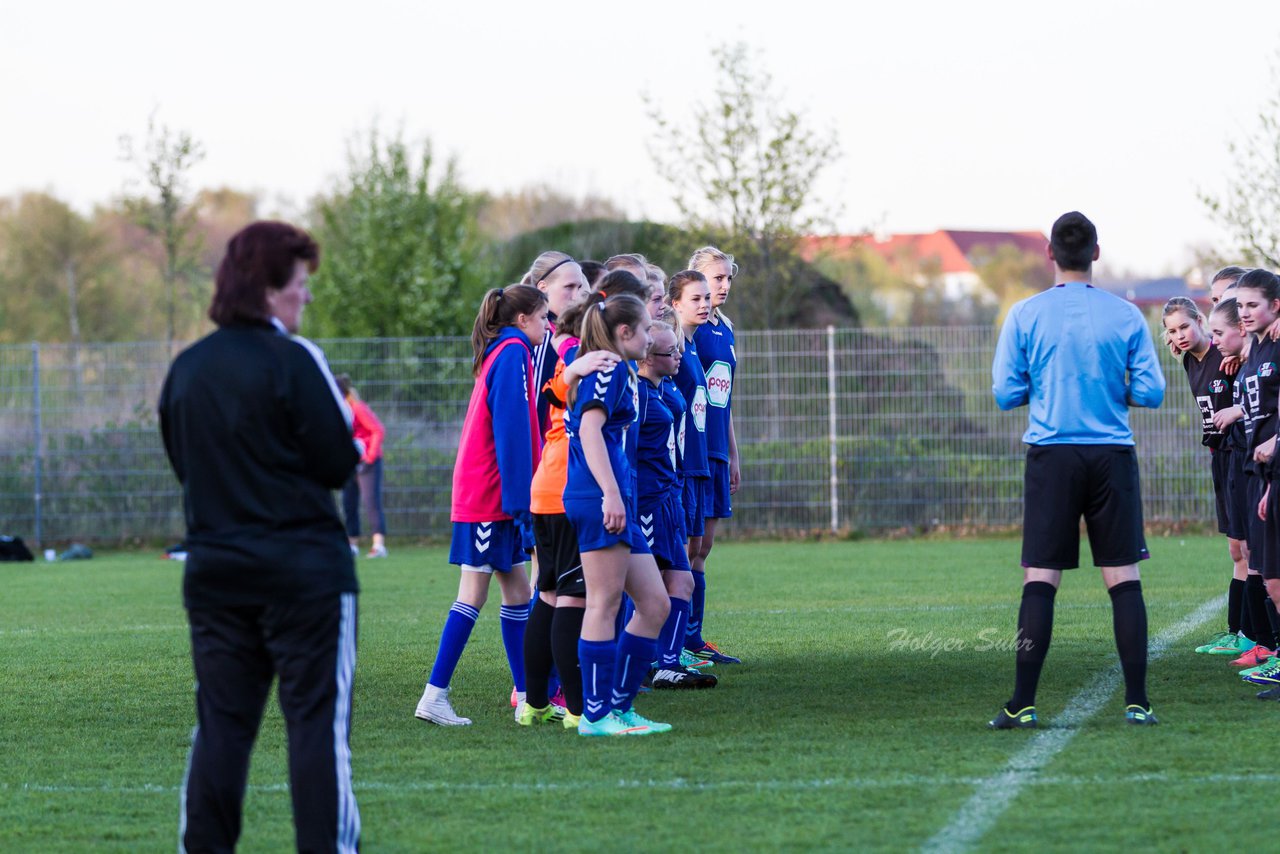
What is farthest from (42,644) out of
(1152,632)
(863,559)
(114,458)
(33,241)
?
(33,241)

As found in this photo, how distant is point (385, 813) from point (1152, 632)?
5789 mm

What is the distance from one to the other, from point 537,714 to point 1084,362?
2.74 meters

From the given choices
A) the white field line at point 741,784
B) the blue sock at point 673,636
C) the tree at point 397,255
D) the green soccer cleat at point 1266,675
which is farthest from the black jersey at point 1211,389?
the tree at point 397,255

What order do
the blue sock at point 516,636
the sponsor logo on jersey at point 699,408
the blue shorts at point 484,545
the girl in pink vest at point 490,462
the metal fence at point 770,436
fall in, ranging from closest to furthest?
1. the girl in pink vest at point 490,462
2. the blue shorts at point 484,545
3. the blue sock at point 516,636
4. the sponsor logo on jersey at point 699,408
5. the metal fence at point 770,436

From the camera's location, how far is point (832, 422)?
18.2 metres

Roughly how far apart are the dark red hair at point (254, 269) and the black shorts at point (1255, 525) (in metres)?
4.90

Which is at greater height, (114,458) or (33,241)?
(33,241)

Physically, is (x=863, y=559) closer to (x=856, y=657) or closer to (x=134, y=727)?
(x=856, y=657)

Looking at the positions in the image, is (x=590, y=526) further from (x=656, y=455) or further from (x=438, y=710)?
(x=438, y=710)

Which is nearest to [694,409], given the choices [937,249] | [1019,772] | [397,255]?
[1019,772]

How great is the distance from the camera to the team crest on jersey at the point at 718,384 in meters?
8.28

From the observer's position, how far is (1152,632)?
902 cm

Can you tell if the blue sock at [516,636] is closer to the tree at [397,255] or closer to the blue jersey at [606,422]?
the blue jersey at [606,422]

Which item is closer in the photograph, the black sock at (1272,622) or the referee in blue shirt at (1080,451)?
the referee in blue shirt at (1080,451)
